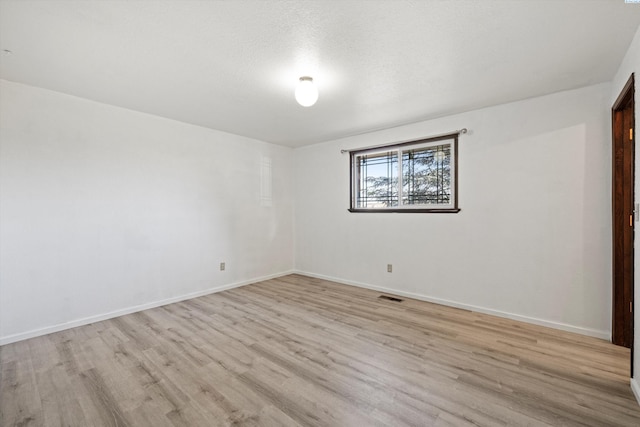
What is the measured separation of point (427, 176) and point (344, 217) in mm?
1468

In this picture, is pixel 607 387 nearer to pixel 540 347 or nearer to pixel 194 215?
pixel 540 347

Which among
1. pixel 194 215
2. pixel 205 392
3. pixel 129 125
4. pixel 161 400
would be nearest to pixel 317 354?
pixel 205 392

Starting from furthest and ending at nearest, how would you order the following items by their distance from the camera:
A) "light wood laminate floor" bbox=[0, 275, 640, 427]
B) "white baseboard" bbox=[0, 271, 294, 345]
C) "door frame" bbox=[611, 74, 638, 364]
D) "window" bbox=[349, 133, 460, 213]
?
"window" bbox=[349, 133, 460, 213], "white baseboard" bbox=[0, 271, 294, 345], "door frame" bbox=[611, 74, 638, 364], "light wood laminate floor" bbox=[0, 275, 640, 427]

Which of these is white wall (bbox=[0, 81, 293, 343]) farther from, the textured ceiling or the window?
the window

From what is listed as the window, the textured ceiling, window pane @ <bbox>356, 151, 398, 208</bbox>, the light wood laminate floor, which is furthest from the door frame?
window pane @ <bbox>356, 151, 398, 208</bbox>

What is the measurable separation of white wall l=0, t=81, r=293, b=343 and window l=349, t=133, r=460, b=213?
6.34 feet

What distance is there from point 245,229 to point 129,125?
7.03 feet

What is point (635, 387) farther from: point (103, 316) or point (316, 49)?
point (103, 316)

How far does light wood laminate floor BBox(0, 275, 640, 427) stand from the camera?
5.42 ft

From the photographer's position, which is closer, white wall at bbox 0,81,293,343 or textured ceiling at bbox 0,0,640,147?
textured ceiling at bbox 0,0,640,147

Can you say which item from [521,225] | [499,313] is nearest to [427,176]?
[521,225]

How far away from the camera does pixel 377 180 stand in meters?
4.36

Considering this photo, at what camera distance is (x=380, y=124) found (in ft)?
12.9

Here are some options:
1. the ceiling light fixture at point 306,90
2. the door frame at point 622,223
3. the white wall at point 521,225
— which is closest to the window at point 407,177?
the white wall at point 521,225
